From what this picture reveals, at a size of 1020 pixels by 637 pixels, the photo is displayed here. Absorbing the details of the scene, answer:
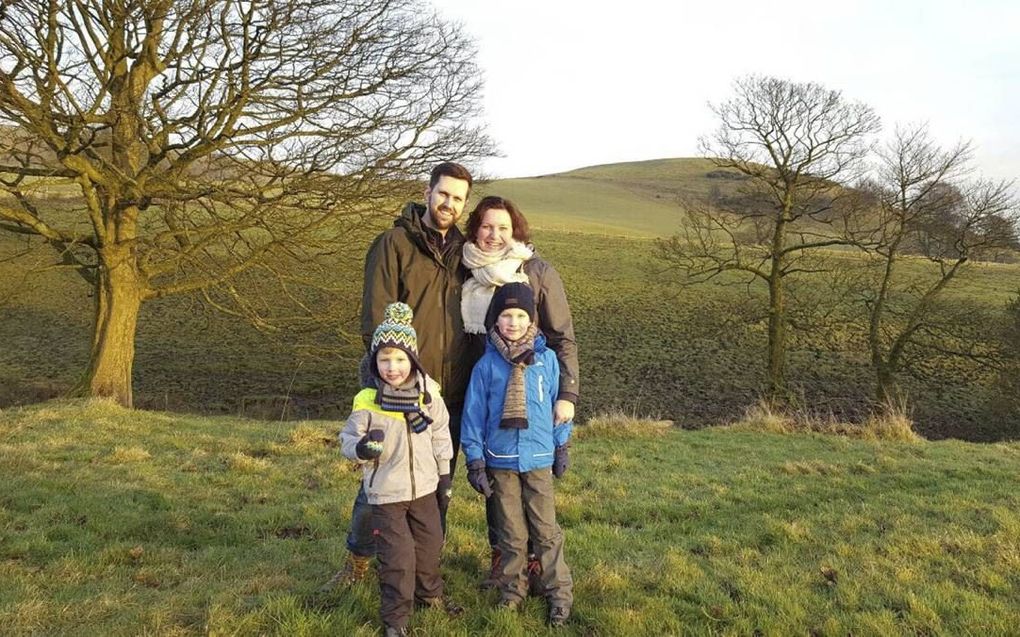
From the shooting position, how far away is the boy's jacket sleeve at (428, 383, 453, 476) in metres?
3.58

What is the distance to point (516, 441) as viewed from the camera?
144 inches

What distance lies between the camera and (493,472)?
3.74m

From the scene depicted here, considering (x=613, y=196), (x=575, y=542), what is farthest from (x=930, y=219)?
(x=613, y=196)

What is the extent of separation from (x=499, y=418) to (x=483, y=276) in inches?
31.9

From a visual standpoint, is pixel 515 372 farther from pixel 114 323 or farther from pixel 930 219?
pixel 930 219

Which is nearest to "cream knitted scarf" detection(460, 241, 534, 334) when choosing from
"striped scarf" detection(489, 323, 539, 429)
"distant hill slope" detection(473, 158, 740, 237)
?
"striped scarf" detection(489, 323, 539, 429)

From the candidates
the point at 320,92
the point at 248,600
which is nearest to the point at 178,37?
the point at 320,92

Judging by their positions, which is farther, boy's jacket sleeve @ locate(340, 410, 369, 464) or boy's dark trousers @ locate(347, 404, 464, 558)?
boy's dark trousers @ locate(347, 404, 464, 558)

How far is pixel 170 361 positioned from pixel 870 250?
21.1m

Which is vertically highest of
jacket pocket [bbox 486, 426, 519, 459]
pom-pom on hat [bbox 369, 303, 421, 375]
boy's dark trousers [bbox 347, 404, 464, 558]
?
pom-pom on hat [bbox 369, 303, 421, 375]

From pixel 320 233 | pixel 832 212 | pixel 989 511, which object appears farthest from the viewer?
pixel 832 212

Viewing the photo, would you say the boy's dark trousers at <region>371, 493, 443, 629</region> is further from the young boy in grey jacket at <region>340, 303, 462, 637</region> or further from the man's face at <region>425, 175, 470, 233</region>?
the man's face at <region>425, 175, 470, 233</region>

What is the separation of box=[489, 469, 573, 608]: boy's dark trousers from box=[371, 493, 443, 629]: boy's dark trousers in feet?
1.21

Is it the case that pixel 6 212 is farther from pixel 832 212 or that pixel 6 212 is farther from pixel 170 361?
pixel 832 212
